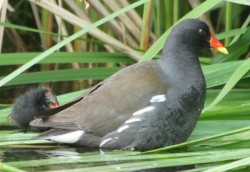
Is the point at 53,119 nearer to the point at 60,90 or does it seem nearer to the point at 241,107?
the point at 241,107

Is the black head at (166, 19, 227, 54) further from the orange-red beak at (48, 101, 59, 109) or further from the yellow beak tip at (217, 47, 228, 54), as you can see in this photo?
the orange-red beak at (48, 101, 59, 109)

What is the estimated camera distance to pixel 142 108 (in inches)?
181

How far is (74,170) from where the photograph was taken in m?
3.61

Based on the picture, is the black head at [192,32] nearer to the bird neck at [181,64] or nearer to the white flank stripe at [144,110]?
the bird neck at [181,64]

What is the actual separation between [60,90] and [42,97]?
4.47ft

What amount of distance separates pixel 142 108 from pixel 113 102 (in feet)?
0.61

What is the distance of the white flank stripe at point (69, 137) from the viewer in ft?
15.3

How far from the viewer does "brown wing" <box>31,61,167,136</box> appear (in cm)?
A: 462

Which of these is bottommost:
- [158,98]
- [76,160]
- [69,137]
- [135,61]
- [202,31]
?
[76,160]

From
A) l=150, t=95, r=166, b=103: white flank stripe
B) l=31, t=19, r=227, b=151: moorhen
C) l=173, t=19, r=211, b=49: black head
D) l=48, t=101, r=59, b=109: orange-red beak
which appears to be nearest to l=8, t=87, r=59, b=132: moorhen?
l=48, t=101, r=59, b=109: orange-red beak

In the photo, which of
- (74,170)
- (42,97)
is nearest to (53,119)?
(42,97)

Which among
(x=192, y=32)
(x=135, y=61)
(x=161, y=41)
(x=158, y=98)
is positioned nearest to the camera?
(x=158, y=98)

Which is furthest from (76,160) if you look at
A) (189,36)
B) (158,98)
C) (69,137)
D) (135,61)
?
(135,61)

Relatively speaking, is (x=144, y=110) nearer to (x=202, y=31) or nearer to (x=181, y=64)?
(x=181, y=64)
